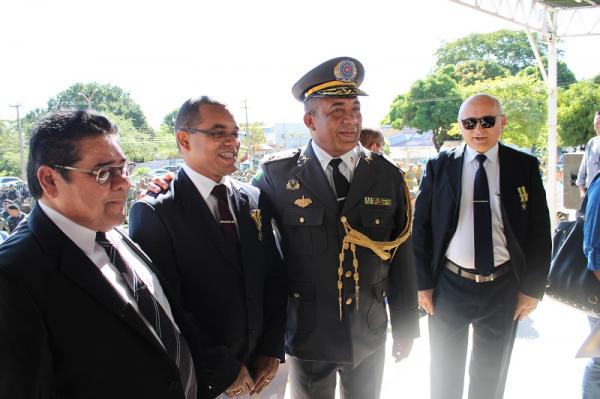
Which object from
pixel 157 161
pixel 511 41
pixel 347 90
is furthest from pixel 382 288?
pixel 511 41

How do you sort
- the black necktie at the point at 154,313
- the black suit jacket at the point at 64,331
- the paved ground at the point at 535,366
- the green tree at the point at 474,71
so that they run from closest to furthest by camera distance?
the black suit jacket at the point at 64,331, the black necktie at the point at 154,313, the paved ground at the point at 535,366, the green tree at the point at 474,71

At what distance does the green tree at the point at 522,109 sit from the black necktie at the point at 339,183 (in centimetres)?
1508

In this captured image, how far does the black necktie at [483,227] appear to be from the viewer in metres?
2.47

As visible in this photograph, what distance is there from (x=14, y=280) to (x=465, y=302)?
7.35 feet

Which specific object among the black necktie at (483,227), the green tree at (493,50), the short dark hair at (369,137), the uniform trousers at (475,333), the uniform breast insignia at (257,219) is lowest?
the uniform trousers at (475,333)

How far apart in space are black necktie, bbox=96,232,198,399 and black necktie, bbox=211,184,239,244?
0.44 metres

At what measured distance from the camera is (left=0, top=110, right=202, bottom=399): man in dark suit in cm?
103

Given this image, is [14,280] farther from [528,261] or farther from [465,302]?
[528,261]

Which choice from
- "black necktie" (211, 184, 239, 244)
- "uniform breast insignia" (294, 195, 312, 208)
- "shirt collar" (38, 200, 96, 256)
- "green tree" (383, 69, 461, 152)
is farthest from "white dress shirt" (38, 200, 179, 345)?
"green tree" (383, 69, 461, 152)

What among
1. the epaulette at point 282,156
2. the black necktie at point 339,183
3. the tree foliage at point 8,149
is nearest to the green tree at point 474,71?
the tree foliage at point 8,149

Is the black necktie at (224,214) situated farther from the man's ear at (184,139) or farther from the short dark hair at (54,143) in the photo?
the short dark hair at (54,143)

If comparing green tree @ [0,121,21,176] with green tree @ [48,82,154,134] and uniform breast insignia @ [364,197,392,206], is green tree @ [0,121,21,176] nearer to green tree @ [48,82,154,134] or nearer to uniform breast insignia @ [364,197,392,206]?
green tree @ [48,82,154,134]

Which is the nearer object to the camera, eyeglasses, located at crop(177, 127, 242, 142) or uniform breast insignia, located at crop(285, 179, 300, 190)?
eyeglasses, located at crop(177, 127, 242, 142)

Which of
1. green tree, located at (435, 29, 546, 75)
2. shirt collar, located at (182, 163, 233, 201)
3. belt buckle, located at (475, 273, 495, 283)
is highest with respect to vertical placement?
green tree, located at (435, 29, 546, 75)
